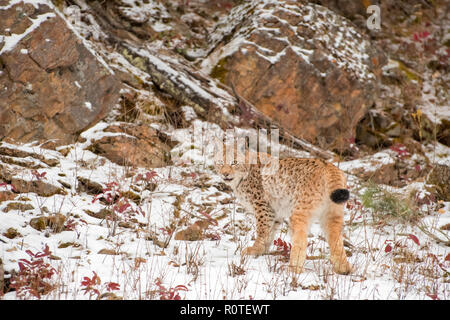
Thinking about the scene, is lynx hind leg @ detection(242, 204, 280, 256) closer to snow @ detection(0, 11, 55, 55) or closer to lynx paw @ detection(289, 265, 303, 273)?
lynx paw @ detection(289, 265, 303, 273)

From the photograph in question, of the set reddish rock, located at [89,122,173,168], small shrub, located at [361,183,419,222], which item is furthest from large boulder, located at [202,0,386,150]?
reddish rock, located at [89,122,173,168]

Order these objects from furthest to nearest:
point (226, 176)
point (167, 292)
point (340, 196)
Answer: point (226, 176)
point (340, 196)
point (167, 292)

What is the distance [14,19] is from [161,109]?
10.2 ft

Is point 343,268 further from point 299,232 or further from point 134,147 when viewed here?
point 134,147

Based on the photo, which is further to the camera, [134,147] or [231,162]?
[134,147]

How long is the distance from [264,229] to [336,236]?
1.03 meters

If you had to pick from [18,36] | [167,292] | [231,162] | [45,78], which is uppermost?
[18,36]

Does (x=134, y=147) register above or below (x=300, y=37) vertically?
below

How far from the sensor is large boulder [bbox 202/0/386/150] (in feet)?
31.4

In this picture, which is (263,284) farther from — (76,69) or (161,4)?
(161,4)

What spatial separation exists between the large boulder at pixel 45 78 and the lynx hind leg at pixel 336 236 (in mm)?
4454

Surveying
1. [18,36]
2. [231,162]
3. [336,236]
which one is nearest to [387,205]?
[336,236]

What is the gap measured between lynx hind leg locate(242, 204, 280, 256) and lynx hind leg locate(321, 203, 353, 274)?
803 millimetres

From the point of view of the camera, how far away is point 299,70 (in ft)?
31.7
